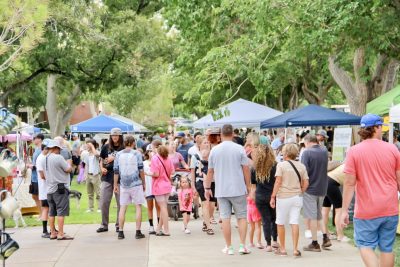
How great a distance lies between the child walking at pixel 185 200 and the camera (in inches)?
479

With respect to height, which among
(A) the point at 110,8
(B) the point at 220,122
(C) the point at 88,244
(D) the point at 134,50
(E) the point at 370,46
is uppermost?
(A) the point at 110,8

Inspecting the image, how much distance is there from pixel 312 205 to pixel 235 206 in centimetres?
120

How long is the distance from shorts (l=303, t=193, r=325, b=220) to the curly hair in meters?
0.73

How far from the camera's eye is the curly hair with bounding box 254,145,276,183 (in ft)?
31.7

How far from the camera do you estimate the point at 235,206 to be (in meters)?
9.52

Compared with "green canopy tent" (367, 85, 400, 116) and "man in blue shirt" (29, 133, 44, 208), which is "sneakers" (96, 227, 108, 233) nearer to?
"man in blue shirt" (29, 133, 44, 208)

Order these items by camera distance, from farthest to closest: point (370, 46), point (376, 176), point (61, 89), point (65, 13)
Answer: point (61, 89), point (65, 13), point (370, 46), point (376, 176)

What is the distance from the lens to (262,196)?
9.76m

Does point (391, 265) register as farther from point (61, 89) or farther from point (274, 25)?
point (61, 89)

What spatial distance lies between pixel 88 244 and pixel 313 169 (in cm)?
376

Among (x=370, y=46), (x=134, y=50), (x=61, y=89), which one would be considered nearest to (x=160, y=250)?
(x=370, y=46)

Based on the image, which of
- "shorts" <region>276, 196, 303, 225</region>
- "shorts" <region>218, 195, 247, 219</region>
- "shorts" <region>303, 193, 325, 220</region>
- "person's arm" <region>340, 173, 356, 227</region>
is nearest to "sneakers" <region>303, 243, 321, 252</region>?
"shorts" <region>303, 193, 325, 220</region>

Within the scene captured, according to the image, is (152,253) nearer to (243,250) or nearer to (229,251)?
(229,251)

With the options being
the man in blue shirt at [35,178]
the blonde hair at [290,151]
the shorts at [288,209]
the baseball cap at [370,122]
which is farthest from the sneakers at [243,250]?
the man in blue shirt at [35,178]
